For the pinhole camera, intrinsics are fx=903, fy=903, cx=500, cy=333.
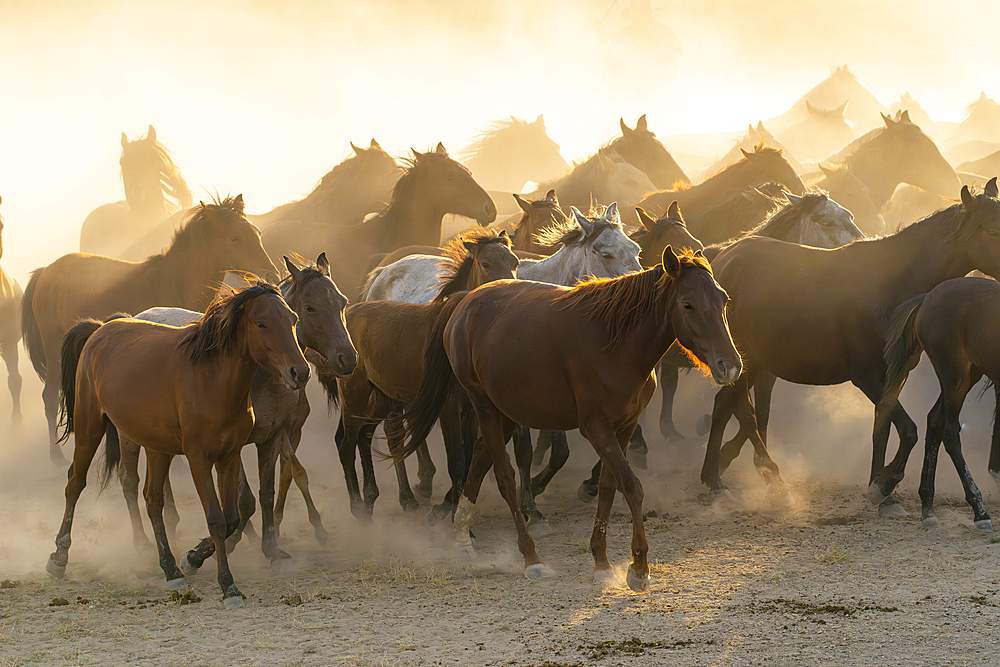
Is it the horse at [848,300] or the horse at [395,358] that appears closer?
the horse at [848,300]

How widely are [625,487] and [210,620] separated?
2.30 metres

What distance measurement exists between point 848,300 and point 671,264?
262 centimetres

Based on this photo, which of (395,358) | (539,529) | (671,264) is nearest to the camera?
(671,264)

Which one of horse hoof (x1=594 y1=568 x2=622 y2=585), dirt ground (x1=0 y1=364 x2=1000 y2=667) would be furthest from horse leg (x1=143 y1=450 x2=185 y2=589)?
horse hoof (x1=594 y1=568 x2=622 y2=585)

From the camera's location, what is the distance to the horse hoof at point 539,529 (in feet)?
20.9

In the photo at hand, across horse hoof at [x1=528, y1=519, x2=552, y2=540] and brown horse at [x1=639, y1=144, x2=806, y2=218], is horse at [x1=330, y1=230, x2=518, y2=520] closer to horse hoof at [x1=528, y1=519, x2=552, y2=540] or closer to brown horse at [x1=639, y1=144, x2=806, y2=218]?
horse hoof at [x1=528, y1=519, x2=552, y2=540]

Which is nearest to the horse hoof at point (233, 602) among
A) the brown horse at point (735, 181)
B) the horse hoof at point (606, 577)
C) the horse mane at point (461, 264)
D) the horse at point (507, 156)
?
the horse hoof at point (606, 577)

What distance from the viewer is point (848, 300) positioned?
22.0 feet

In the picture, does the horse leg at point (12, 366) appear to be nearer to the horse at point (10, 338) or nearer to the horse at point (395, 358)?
the horse at point (10, 338)

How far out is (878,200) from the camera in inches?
524

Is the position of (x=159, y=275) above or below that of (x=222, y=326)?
above

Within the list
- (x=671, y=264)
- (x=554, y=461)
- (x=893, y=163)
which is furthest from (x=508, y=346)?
(x=893, y=163)

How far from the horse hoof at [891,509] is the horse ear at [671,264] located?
2776mm

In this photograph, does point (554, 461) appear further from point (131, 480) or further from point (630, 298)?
point (131, 480)
